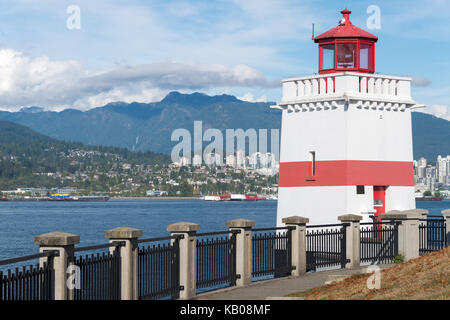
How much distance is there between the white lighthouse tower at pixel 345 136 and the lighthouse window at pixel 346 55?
35 mm

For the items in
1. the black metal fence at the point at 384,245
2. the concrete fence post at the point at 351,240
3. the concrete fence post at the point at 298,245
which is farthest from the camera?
the black metal fence at the point at 384,245

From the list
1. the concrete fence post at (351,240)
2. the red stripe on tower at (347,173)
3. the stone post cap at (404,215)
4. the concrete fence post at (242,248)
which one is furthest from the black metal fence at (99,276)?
the red stripe on tower at (347,173)

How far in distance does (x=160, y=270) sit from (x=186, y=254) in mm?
698

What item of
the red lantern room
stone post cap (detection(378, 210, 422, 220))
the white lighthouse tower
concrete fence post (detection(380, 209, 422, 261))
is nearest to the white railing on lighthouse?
the white lighthouse tower

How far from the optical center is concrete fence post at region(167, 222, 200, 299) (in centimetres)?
1686

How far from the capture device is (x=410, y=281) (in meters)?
15.0

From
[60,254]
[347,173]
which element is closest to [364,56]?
[347,173]

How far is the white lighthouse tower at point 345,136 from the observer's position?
29.4m

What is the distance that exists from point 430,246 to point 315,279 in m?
8.42

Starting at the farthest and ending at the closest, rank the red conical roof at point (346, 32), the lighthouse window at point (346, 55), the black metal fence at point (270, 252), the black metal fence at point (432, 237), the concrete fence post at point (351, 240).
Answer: the lighthouse window at point (346, 55)
the red conical roof at point (346, 32)
the black metal fence at point (432, 237)
the concrete fence post at point (351, 240)
the black metal fence at point (270, 252)

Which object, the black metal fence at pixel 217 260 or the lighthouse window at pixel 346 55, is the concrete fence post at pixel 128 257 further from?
the lighthouse window at pixel 346 55

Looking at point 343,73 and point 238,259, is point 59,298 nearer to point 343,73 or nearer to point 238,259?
point 238,259

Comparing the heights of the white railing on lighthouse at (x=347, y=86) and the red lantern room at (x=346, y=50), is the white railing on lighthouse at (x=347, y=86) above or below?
below

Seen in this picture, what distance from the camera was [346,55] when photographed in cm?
3052
